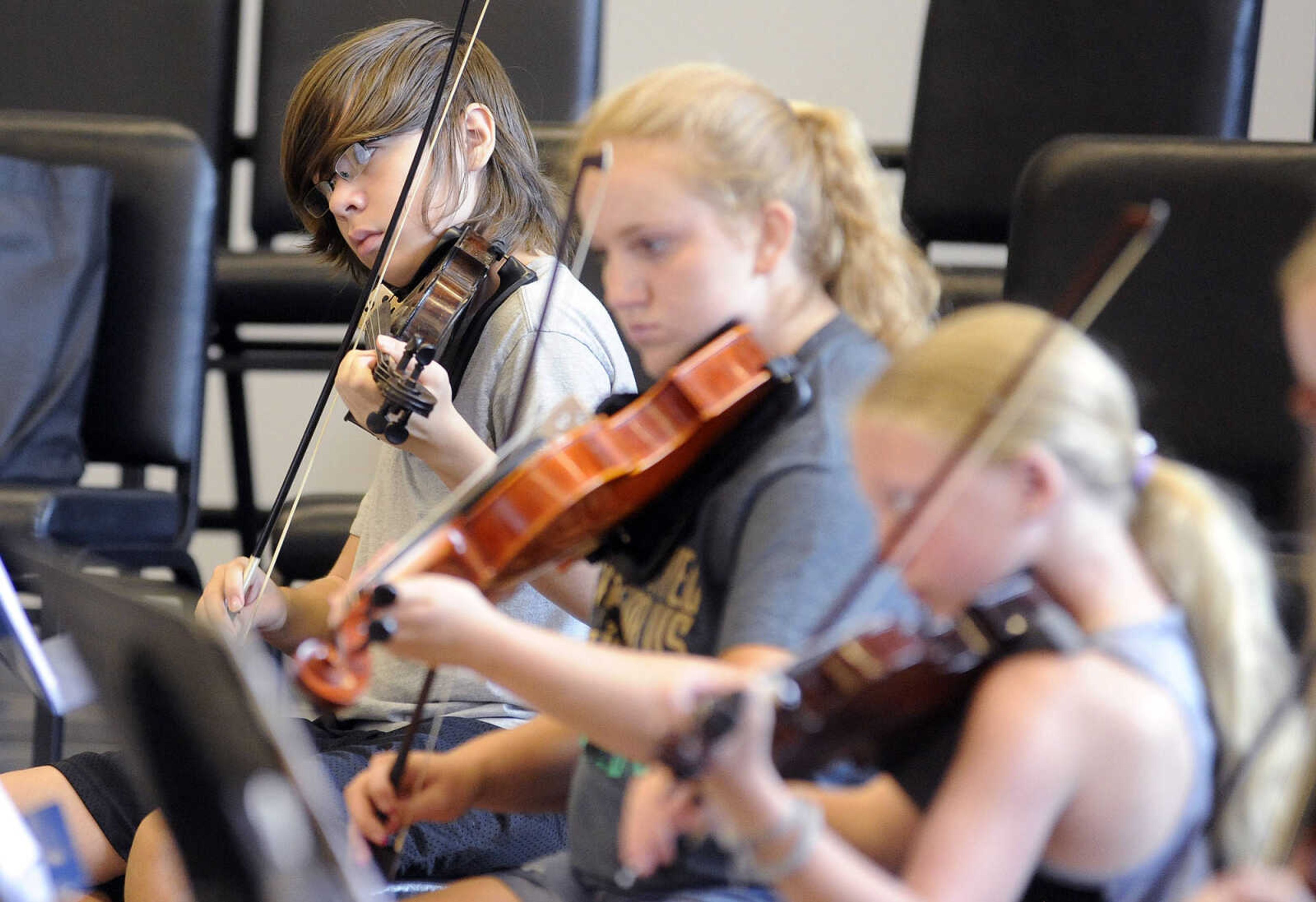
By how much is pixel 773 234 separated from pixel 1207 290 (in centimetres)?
71

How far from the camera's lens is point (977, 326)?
2.64ft

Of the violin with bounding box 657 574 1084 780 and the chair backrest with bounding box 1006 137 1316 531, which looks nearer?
the violin with bounding box 657 574 1084 780

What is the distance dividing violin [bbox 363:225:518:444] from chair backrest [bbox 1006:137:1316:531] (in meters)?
0.55

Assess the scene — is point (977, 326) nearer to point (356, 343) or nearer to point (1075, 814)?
point (1075, 814)

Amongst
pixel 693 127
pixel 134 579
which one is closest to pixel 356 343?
pixel 134 579

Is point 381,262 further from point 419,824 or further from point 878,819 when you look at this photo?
point 878,819

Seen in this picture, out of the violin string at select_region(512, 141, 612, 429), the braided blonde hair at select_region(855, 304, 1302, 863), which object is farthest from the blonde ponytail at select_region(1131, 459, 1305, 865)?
the violin string at select_region(512, 141, 612, 429)

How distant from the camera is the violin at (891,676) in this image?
28.2 inches

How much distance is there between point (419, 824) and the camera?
3.84 ft

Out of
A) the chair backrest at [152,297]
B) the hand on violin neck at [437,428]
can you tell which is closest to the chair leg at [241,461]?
the chair backrest at [152,297]

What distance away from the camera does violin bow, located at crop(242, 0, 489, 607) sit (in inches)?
53.5

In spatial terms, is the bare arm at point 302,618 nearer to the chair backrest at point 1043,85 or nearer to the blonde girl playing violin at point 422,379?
the blonde girl playing violin at point 422,379

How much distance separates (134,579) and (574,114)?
4.85 ft

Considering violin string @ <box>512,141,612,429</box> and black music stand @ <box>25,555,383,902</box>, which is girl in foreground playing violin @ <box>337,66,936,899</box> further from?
black music stand @ <box>25,555,383,902</box>
